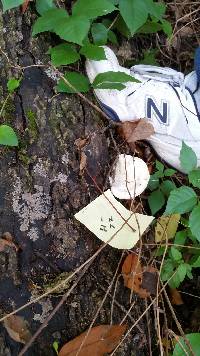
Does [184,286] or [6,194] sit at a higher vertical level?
[6,194]

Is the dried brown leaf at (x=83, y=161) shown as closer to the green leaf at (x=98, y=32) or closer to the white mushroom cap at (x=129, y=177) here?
the white mushroom cap at (x=129, y=177)

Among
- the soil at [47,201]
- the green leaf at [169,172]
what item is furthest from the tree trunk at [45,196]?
the green leaf at [169,172]

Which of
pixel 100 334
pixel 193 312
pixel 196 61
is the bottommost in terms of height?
pixel 193 312

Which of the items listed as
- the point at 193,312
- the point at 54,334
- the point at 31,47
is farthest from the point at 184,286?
the point at 31,47

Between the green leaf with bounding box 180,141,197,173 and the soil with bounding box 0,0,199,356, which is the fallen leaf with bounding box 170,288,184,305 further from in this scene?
the green leaf with bounding box 180,141,197,173

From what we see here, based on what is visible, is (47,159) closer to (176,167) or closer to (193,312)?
(176,167)
